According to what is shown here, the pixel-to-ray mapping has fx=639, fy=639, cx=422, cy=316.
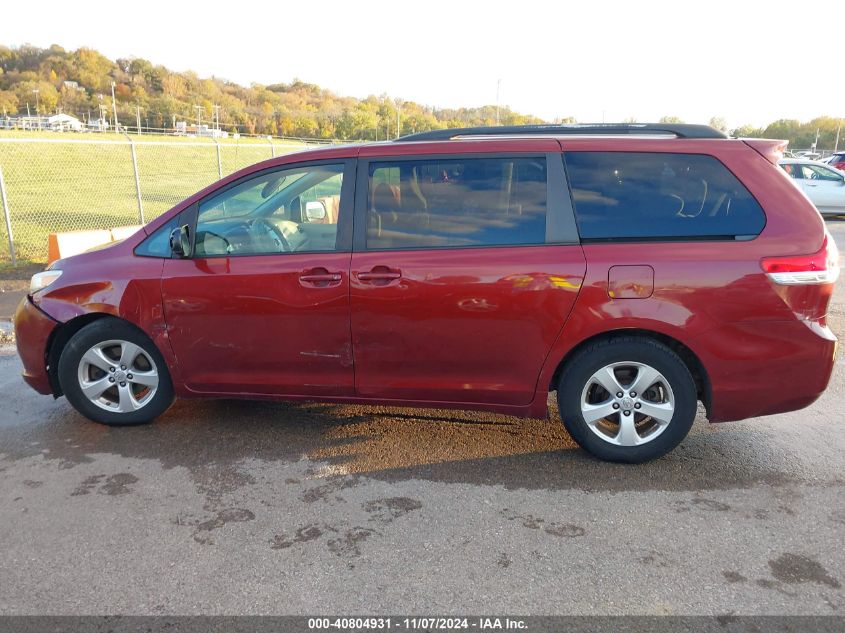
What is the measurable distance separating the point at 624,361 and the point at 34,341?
371 centimetres

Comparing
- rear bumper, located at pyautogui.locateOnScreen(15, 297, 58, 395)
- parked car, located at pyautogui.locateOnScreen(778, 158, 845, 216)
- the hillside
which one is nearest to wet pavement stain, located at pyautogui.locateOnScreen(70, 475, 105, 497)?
rear bumper, located at pyautogui.locateOnScreen(15, 297, 58, 395)

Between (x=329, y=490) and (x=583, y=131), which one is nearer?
(x=329, y=490)

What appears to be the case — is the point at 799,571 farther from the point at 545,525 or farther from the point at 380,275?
the point at 380,275

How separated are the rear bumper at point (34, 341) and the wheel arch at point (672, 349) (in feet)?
10.6

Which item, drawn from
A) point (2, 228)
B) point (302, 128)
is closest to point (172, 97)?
point (302, 128)

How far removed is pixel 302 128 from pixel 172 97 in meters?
42.5

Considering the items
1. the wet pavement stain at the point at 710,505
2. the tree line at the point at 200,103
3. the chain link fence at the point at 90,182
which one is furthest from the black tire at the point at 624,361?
the tree line at the point at 200,103

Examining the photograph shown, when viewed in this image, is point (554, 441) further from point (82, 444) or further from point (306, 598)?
point (82, 444)

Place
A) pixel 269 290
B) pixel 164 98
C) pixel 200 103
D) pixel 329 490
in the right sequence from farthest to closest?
pixel 164 98, pixel 200 103, pixel 269 290, pixel 329 490

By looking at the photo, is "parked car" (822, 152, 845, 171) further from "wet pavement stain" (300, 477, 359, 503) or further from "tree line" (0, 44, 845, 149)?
"tree line" (0, 44, 845, 149)

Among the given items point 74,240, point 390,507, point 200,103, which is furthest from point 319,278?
point 200,103

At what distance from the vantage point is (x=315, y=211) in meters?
4.13

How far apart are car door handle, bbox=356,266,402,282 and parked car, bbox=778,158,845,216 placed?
52.3 feet

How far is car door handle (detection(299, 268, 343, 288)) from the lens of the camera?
145 inches
